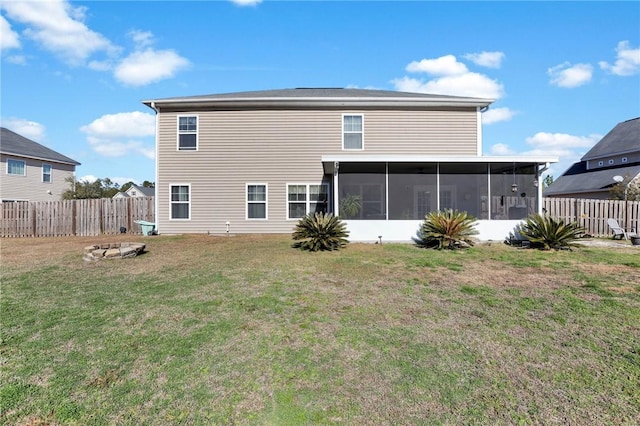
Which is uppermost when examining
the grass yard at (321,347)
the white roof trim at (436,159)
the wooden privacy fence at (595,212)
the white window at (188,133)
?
the white window at (188,133)

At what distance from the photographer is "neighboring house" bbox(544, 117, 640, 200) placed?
901 inches

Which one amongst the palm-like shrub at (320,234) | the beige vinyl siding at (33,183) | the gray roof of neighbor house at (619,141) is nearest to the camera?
the palm-like shrub at (320,234)

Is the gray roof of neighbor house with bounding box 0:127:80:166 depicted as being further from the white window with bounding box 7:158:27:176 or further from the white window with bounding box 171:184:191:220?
the white window with bounding box 171:184:191:220

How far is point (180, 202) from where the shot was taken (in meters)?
14.0

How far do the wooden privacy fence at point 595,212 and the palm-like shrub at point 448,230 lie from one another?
6016 millimetres

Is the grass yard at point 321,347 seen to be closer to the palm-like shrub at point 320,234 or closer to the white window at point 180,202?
the palm-like shrub at point 320,234

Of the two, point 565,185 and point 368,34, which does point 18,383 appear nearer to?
point 368,34

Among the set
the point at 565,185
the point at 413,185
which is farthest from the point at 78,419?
the point at 565,185

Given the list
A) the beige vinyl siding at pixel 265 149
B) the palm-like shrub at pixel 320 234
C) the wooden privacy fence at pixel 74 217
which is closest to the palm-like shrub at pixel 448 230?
the palm-like shrub at pixel 320 234

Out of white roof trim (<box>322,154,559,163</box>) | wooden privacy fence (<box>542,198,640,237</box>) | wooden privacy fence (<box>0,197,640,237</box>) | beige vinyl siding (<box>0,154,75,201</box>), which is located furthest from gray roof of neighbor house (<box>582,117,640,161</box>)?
beige vinyl siding (<box>0,154,75,201</box>)

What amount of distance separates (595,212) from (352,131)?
10.9 m

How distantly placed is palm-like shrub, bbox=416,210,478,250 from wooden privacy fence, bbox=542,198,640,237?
6.02 m

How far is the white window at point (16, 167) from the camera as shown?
20094mm

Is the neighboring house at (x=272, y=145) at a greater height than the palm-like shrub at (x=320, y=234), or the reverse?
the neighboring house at (x=272, y=145)
